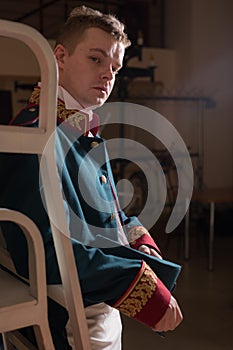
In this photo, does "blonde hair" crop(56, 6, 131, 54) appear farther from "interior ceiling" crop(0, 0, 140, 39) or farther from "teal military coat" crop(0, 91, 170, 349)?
"interior ceiling" crop(0, 0, 140, 39)

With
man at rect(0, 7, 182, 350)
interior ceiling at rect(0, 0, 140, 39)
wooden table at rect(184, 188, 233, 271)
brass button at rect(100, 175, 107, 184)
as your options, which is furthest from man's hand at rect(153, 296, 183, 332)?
interior ceiling at rect(0, 0, 140, 39)

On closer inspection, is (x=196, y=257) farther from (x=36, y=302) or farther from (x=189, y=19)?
(x=36, y=302)

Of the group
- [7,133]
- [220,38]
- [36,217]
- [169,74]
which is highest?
[220,38]

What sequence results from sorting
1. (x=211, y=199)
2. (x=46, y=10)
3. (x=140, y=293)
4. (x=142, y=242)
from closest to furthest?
1. (x=140, y=293)
2. (x=142, y=242)
3. (x=211, y=199)
4. (x=46, y=10)

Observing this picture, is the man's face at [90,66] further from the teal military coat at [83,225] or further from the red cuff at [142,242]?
the red cuff at [142,242]

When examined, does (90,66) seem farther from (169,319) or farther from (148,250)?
(169,319)

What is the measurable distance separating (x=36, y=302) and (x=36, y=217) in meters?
0.15

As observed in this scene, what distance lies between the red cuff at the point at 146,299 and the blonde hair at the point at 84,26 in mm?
504

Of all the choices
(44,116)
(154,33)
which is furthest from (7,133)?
(154,33)

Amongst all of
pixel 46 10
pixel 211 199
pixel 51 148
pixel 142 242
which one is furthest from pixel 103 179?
pixel 46 10

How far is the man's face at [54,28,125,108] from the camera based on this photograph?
99cm

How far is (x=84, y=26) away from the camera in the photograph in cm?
100

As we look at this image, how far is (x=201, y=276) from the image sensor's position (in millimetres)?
3582

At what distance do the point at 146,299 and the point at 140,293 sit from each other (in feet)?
0.06
